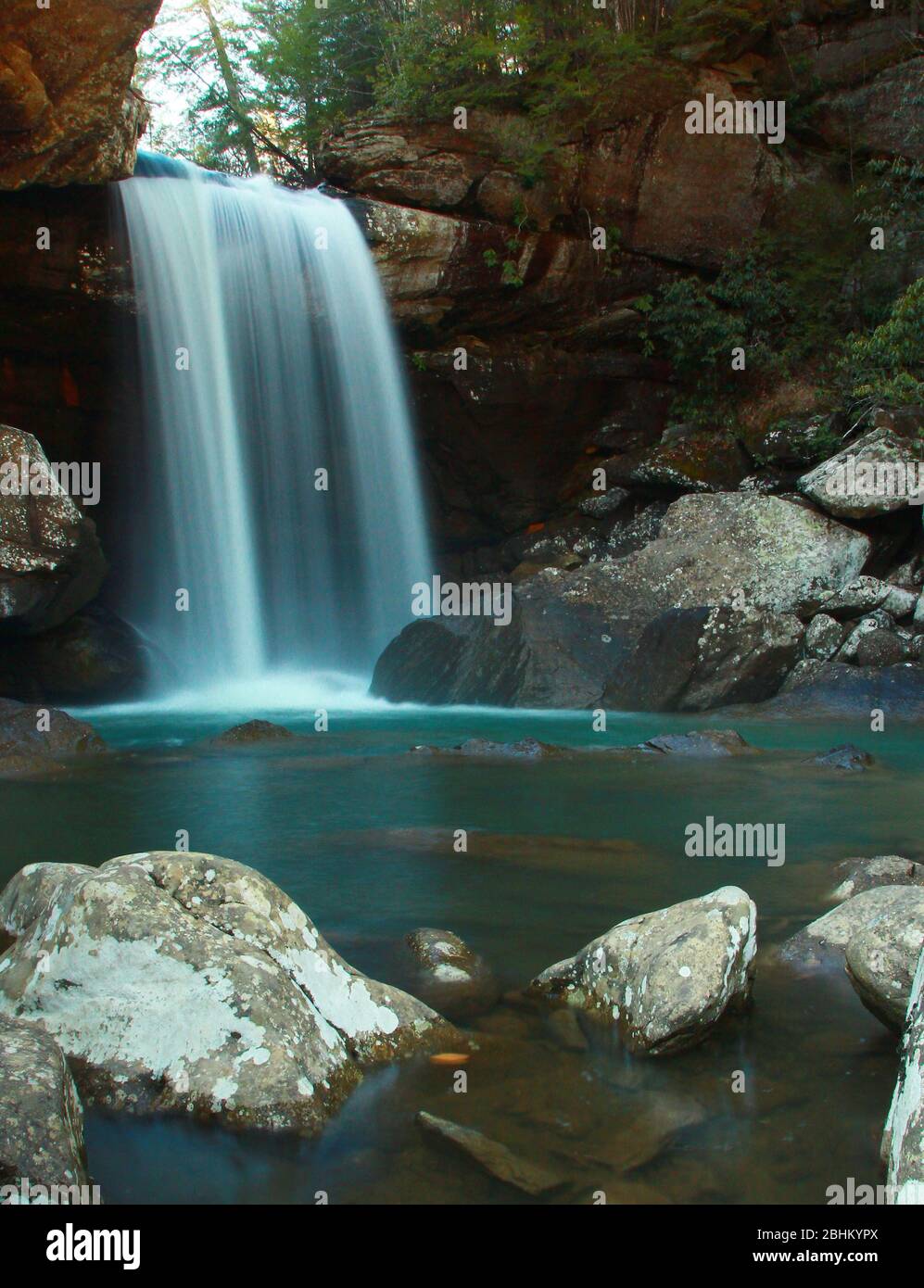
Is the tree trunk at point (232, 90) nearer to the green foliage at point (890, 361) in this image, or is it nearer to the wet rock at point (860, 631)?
the green foliage at point (890, 361)

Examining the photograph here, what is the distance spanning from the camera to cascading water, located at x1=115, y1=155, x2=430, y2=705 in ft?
57.4

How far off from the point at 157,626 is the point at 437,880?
14.3 m

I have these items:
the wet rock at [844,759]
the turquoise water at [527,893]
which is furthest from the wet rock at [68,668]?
the wet rock at [844,759]

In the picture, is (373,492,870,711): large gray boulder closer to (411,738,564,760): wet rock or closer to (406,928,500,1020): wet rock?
(411,738,564,760): wet rock

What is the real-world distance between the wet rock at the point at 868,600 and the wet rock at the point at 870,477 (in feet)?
4.39

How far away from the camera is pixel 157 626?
19.6m

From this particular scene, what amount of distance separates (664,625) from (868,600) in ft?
10.5

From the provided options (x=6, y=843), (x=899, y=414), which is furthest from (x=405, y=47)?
(x=6, y=843)

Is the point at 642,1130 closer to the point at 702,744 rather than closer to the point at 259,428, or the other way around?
the point at 702,744

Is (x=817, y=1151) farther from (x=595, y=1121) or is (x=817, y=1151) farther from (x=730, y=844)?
(x=730, y=844)

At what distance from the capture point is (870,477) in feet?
53.3

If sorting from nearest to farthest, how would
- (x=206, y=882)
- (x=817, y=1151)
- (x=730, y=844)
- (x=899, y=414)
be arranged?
1. (x=817, y=1151)
2. (x=206, y=882)
3. (x=730, y=844)
4. (x=899, y=414)

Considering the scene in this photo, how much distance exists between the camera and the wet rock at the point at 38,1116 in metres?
2.81

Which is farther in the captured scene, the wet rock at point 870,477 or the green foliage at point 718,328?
the green foliage at point 718,328
